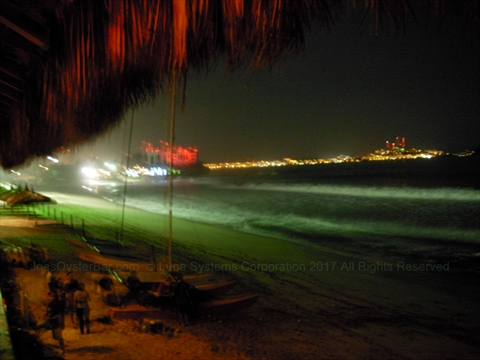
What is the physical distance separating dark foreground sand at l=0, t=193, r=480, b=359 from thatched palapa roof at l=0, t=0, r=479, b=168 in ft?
16.5

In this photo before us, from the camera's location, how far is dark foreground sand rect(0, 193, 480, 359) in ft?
22.0

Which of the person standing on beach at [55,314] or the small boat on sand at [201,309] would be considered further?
the small boat on sand at [201,309]

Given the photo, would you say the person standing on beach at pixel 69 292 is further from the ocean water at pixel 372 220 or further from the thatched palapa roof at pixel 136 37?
the ocean water at pixel 372 220

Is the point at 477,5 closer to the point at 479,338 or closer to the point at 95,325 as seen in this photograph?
the point at 95,325

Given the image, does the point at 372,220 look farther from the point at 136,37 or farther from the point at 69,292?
the point at 136,37

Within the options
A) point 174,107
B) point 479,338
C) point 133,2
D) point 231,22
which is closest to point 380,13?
point 231,22

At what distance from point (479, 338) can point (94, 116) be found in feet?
26.8

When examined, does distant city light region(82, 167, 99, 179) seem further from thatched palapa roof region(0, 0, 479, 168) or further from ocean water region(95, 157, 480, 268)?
thatched palapa roof region(0, 0, 479, 168)

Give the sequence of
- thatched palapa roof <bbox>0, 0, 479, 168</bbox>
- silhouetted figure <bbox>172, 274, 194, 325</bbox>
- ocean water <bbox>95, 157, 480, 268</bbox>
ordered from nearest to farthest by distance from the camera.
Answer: thatched palapa roof <bbox>0, 0, 479, 168</bbox> → silhouetted figure <bbox>172, 274, 194, 325</bbox> → ocean water <bbox>95, 157, 480, 268</bbox>

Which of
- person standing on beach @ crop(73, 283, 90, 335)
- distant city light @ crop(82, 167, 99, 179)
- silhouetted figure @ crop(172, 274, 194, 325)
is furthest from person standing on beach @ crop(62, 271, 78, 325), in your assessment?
distant city light @ crop(82, 167, 99, 179)

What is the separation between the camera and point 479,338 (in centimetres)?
767

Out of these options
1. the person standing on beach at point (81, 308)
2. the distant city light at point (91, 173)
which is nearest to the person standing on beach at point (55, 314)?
the person standing on beach at point (81, 308)

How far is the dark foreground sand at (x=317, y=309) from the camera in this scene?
22.0 ft

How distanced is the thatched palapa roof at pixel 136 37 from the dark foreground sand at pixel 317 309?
5030mm
